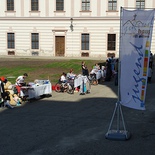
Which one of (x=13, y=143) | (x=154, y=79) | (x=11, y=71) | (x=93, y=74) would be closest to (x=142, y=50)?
(x=13, y=143)

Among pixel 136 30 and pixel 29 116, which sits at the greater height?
pixel 136 30

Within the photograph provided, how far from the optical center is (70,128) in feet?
33.8

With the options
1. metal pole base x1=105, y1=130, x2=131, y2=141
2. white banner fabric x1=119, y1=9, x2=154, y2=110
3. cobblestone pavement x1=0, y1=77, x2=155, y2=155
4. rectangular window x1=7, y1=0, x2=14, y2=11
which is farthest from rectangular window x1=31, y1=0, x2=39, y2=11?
white banner fabric x1=119, y1=9, x2=154, y2=110

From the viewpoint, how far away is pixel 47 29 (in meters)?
39.5

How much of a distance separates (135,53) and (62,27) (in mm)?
31367

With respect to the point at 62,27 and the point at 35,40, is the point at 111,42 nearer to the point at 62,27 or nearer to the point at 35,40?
the point at 62,27

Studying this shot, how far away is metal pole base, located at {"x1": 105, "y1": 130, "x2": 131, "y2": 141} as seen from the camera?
9115 millimetres

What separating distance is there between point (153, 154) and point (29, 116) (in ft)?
17.8

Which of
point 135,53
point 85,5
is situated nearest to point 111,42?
point 85,5

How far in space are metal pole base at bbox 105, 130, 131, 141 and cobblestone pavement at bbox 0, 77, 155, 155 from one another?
0.38 feet

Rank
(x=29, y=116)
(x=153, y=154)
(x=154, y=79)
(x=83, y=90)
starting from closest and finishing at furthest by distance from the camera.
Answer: (x=153, y=154) → (x=29, y=116) → (x=83, y=90) → (x=154, y=79)

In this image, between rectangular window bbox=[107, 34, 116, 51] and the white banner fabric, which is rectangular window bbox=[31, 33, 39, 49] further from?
the white banner fabric

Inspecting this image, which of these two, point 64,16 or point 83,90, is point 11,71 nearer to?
point 83,90

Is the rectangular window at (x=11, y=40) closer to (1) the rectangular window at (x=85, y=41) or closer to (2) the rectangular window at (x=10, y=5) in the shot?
(2) the rectangular window at (x=10, y=5)
